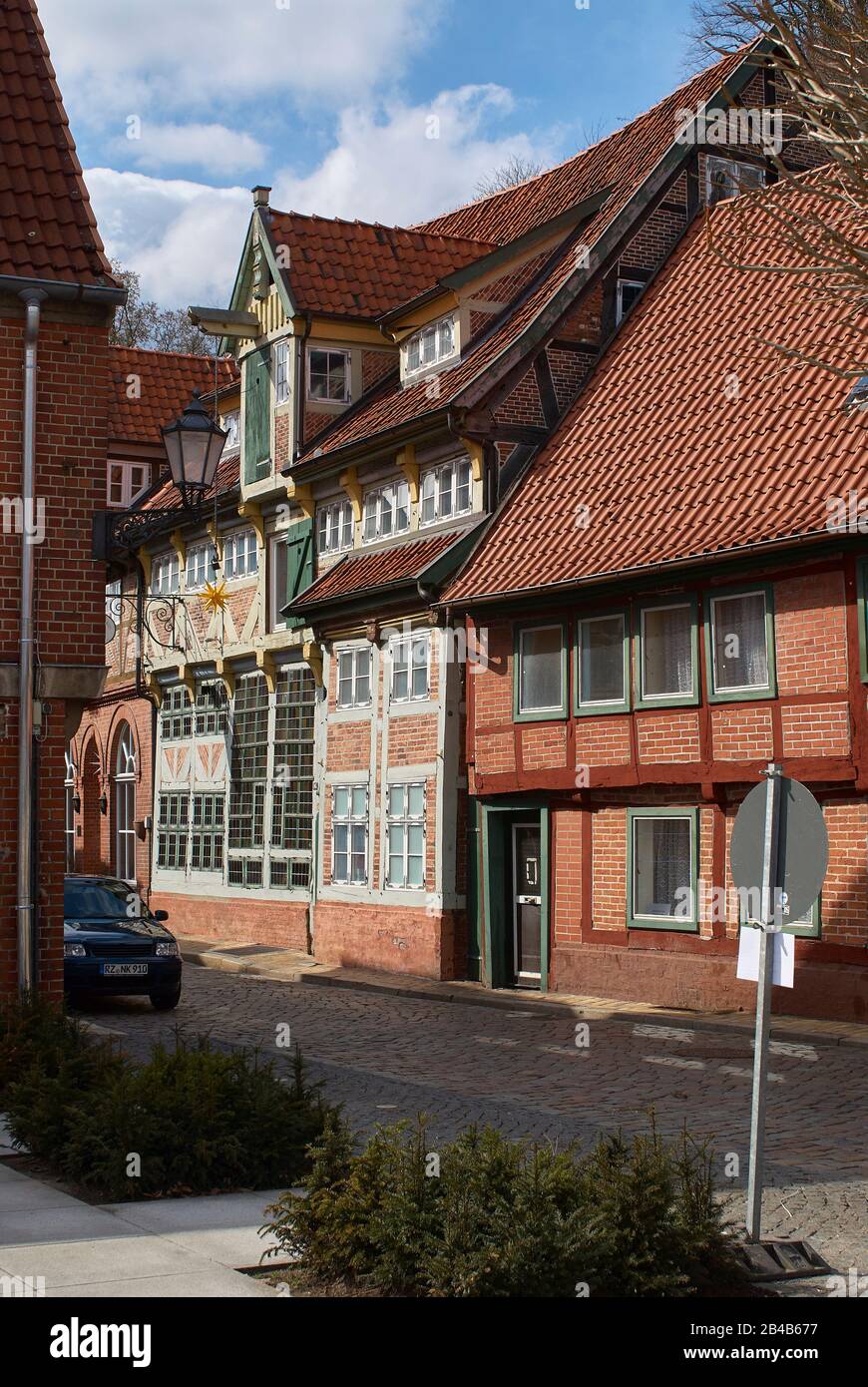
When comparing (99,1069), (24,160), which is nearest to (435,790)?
(24,160)

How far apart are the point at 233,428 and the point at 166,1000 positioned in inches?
548

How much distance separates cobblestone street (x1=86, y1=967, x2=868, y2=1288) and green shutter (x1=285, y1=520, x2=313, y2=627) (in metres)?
8.11

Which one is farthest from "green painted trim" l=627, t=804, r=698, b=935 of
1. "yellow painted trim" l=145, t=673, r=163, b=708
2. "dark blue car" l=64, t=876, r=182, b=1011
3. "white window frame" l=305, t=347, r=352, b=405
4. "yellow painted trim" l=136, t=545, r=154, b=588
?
"yellow painted trim" l=136, t=545, r=154, b=588

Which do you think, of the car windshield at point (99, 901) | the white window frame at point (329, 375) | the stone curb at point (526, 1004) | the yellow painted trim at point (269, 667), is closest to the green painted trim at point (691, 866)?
the stone curb at point (526, 1004)

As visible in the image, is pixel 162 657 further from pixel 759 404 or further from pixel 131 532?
pixel 131 532

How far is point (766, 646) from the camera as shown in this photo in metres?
18.3

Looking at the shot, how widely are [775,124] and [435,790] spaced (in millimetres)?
Result: 10873

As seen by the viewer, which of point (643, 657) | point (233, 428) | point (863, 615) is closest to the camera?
point (863, 615)

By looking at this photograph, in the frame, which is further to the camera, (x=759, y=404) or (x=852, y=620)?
(x=759, y=404)

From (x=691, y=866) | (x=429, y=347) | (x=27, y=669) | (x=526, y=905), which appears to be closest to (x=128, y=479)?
(x=429, y=347)

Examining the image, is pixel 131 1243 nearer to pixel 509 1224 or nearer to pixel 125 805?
pixel 509 1224

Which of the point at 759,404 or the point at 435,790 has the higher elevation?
the point at 759,404

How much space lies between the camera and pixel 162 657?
111ft

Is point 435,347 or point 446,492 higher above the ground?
point 435,347
